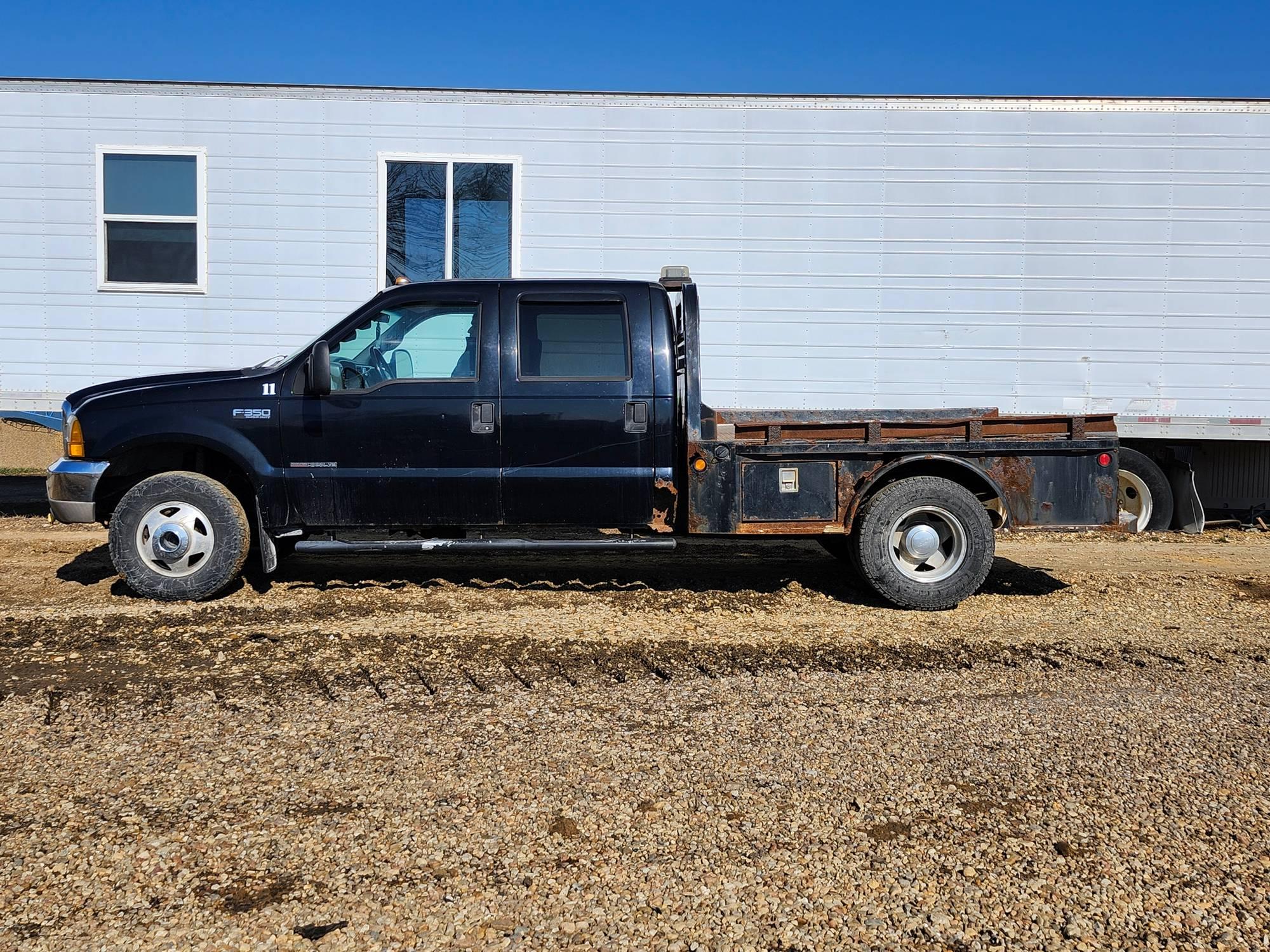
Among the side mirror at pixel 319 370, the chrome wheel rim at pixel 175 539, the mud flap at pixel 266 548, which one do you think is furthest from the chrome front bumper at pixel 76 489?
the side mirror at pixel 319 370

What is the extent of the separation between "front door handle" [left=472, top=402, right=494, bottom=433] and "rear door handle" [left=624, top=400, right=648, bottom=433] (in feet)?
2.64

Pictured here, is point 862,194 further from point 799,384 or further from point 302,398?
point 302,398

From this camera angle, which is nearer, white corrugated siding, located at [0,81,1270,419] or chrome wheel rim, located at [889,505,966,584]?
chrome wheel rim, located at [889,505,966,584]

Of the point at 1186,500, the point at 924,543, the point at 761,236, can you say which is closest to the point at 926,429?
the point at 924,543

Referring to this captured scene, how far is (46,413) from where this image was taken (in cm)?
845

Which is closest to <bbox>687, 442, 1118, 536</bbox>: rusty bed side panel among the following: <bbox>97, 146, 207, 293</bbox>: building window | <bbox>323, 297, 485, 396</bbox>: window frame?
<bbox>323, 297, 485, 396</bbox>: window frame

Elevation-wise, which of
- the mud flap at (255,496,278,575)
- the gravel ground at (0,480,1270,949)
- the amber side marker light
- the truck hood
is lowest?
the gravel ground at (0,480,1270,949)

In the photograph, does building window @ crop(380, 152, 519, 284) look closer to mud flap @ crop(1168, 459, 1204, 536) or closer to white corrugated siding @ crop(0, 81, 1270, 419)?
white corrugated siding @ crop(0, 81, 1270, 419)

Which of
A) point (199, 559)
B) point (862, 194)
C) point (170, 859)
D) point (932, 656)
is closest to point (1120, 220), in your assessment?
point (862, 194)

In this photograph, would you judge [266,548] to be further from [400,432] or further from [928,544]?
[928,544]

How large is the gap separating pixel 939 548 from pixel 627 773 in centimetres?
328

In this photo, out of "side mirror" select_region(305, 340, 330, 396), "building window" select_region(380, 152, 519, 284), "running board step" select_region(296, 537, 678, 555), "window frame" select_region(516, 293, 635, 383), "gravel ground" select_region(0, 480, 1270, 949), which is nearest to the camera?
"gravel ground" select_region(0, 480, 1270, 949)

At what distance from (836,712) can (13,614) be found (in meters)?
4.75

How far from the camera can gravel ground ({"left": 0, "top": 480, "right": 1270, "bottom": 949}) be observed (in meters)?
2.70
